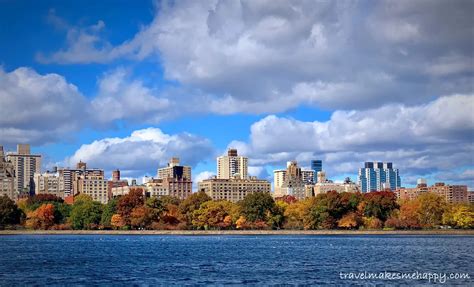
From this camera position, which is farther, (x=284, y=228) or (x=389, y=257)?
(x=284, y=228)

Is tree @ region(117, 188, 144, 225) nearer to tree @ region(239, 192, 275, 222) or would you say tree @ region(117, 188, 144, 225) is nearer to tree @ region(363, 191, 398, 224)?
tree @ region(239, 192, 275, 222)

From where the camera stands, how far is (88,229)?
19462cm

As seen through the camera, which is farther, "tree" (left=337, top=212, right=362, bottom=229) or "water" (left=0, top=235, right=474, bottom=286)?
"tree" (left=337, top=212, right=362, bottom=229)

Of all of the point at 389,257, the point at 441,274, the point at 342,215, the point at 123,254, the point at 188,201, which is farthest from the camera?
the point at 188,201

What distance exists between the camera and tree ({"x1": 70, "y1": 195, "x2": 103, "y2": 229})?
628 feet

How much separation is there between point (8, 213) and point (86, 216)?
21046 millimetres

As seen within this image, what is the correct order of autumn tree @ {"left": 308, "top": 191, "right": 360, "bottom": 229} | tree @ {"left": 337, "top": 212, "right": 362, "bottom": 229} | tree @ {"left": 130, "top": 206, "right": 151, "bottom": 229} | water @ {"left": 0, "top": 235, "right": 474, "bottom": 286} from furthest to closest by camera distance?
tree @ {"left": 130, "top": 206, "right": 151, "bottom": 229} → tree @ {"left": 337, "top": 212, "right": 362, "bottom": 229} → autumn tree @ {"left": 308, "top": 191, "right": 360, "bottom": 229} → water @ {"left": 0, "top": 235, "right": 474, "bottom": 286}

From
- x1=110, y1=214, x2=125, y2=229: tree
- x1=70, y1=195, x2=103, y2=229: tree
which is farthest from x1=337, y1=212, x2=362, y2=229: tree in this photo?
x1=70, y1=195, x2=103, y2=229: tree

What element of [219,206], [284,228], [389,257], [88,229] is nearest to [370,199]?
[284,228]

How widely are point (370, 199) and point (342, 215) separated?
8.23m

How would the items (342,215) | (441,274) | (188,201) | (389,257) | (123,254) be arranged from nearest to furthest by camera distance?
(441,274), (389,257), (123,254), (342,215), (188,201)

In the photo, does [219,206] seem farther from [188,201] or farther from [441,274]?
[441,274]

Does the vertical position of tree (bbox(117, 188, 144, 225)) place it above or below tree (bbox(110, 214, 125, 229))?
above

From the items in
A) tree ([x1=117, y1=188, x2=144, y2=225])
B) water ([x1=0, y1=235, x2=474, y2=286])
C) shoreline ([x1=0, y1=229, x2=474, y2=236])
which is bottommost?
water ([x1=0, y1=235, x2=474, y2=286])
